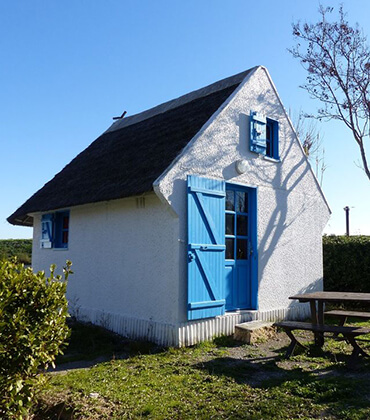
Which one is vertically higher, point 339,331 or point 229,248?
point 229,248

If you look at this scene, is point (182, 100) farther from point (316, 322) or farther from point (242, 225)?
point (316, 322)

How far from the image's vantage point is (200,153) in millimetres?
6918

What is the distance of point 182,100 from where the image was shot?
928 centimetres

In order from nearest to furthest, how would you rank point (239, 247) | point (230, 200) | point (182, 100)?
point (230, 200) < point (239, 247) < point (182, 100)

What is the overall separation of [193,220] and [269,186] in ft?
8.19

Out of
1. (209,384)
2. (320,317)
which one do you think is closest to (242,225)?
(320,317)

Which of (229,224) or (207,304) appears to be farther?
(229,224)

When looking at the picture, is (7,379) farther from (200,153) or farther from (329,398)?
(200,153)

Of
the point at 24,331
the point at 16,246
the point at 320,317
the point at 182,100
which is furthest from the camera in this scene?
the point at 16,246

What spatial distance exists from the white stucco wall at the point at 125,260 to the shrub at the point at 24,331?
9.80ft

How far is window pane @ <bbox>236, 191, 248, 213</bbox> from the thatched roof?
1.61m

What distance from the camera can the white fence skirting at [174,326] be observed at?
6340 mm

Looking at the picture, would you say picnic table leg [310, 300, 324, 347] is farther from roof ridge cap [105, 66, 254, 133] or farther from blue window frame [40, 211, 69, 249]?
blue window frame [40, 211, 69, 249]

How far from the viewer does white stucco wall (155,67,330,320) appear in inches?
266
